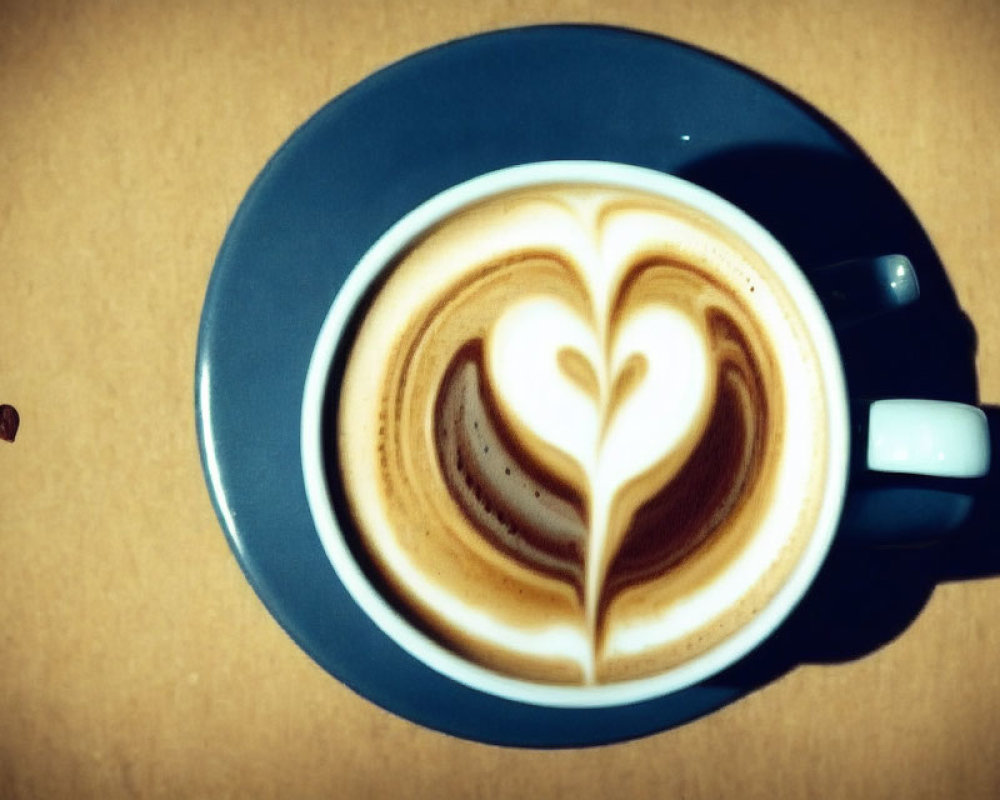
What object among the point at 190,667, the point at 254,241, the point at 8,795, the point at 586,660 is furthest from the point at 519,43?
the point at 8,795

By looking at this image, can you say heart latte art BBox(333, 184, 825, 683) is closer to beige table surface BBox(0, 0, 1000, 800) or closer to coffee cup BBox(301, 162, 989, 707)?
coffee cup BBox(301, 162, 989, 707)

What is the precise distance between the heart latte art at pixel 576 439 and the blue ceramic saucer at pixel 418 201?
7 cm

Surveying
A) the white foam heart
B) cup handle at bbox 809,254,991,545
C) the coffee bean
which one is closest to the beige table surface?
the coffee bean

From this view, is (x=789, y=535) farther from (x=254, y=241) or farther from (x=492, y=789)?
(x=254, y=241)

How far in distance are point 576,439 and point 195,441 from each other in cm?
31

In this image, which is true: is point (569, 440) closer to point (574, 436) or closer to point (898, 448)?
point (574, 436)

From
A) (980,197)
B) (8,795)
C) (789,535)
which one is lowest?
(8,795)

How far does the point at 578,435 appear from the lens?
623 millimetres

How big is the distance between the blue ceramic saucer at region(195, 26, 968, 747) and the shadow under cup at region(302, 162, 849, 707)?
70mm

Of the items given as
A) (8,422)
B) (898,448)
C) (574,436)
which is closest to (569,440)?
(574,436)

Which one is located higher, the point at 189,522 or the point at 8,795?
the point at 189,522

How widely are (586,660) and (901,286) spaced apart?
1.14 feet

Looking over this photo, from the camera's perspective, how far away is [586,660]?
62 centimetres

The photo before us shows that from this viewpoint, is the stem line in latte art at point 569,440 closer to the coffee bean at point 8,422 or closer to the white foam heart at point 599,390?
the white foam heart at point 599,390
